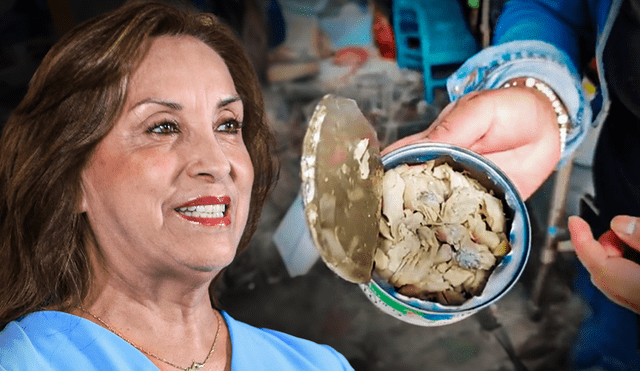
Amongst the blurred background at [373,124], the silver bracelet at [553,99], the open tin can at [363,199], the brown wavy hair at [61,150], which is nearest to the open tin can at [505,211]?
the open tin can at [363,199]

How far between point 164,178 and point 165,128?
0.34 ft

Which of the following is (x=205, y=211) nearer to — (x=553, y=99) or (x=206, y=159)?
(x=206, y=159)

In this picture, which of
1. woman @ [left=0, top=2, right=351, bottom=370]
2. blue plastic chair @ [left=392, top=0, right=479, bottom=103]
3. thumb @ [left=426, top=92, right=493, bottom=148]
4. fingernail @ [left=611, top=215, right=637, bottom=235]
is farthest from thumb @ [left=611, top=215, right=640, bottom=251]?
woman @ [left=0, top=2, right=351, bottom=370]

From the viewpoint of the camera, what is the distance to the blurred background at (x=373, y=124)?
1247 millimetres

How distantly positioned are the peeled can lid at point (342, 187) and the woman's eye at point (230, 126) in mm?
190

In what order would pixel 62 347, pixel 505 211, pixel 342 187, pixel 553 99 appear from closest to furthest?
1. pixel 62 347
2. pixel 342 187
3. pixel 505 211
4. pixel 553 99

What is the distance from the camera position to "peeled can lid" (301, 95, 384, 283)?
96cm

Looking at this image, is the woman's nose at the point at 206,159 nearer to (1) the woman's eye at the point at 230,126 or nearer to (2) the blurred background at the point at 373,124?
(1) the woman's eye at the point at 230,126

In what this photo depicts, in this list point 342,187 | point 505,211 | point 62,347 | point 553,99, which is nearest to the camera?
point 62,347

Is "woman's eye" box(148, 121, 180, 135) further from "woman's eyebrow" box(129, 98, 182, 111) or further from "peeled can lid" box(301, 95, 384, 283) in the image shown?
"peeled can lid" box(301, 95, 384, 283)

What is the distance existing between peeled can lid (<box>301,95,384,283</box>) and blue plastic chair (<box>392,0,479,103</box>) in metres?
0.27

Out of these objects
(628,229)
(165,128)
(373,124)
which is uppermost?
(165,128)

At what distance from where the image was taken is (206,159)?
94 centimetres

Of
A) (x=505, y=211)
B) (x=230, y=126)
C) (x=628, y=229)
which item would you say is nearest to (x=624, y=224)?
(x=628, y=229)
